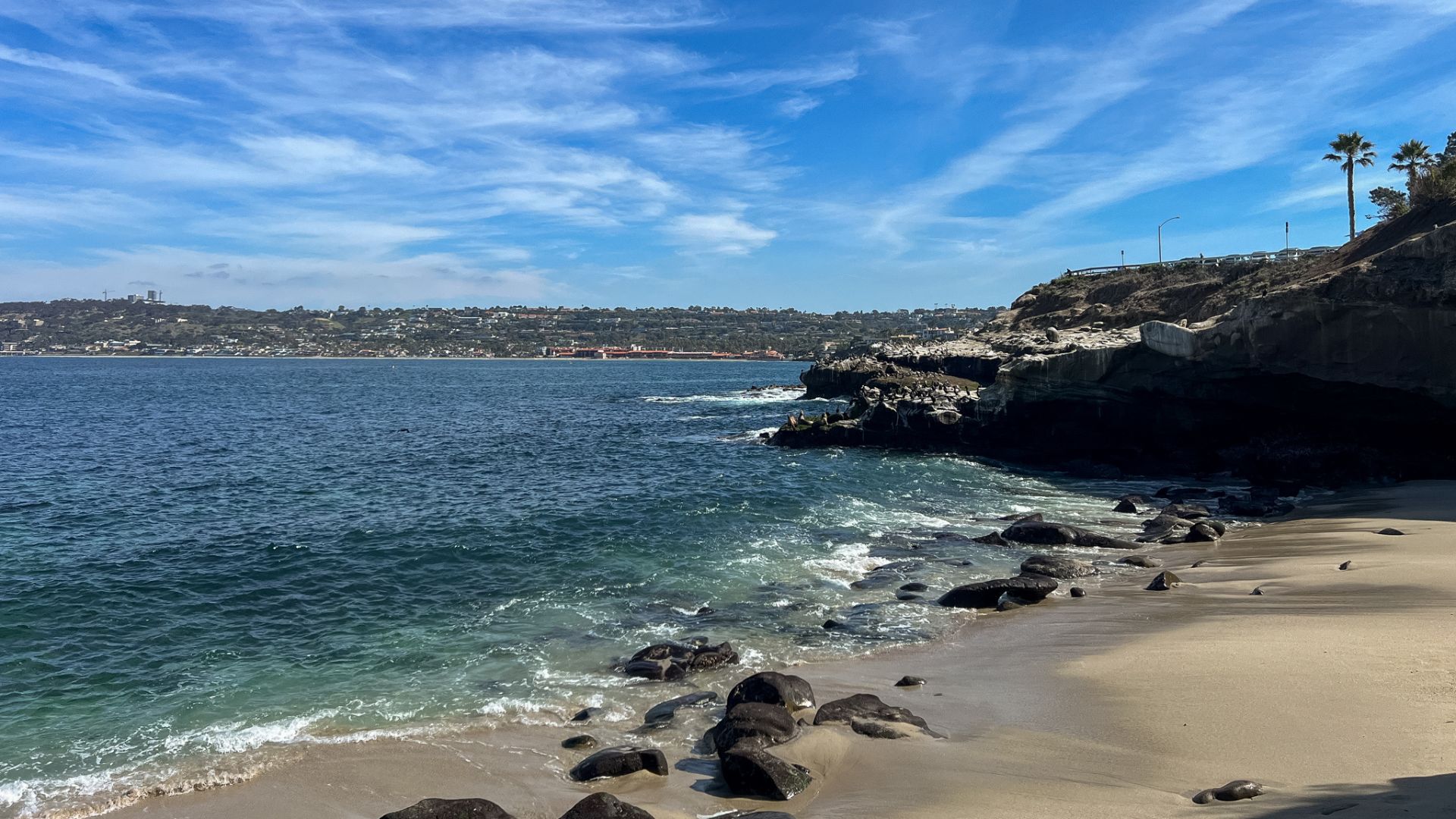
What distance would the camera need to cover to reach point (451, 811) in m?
8.12

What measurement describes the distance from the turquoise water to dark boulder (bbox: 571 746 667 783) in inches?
82.6

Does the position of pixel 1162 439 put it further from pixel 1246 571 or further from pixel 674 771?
pixel 674 771

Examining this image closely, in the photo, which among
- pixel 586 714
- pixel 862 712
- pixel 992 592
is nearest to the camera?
pixel 862 712

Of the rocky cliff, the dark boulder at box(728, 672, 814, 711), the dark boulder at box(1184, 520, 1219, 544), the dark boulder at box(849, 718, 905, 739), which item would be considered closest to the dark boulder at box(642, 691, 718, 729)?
the dark boulder at box(728, 672, 814, 711)

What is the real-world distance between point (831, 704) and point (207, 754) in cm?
764

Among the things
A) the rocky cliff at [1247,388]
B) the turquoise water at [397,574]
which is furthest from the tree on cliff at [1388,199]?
the turquoise water at [397,574]

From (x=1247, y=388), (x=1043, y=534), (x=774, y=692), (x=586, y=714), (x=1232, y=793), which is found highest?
(x=1247, y=388)

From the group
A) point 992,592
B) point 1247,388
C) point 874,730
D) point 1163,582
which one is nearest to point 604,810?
point 874,730

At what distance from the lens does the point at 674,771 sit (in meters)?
9.55

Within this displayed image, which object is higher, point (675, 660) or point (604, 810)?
point (604, 810)

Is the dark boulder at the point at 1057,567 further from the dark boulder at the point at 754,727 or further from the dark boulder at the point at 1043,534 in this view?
the dark boulder at the point at 754,727

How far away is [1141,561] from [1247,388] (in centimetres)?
1404

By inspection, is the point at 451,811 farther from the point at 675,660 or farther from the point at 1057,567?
the point at 1057,567

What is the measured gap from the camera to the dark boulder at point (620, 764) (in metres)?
9.35
